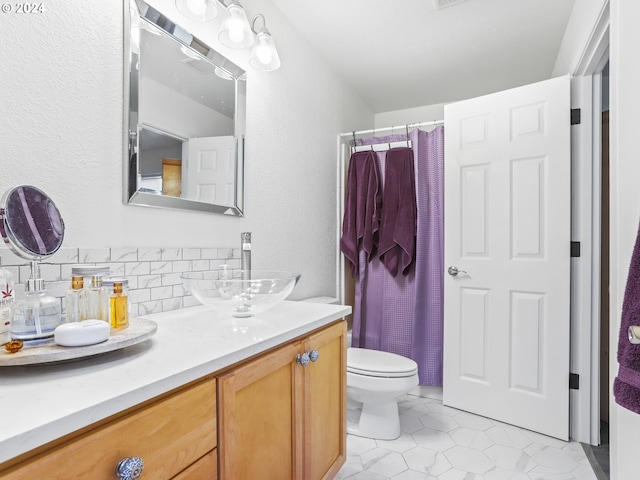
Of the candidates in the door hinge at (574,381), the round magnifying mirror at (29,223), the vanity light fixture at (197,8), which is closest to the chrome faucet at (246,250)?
the round magnifying mirror at (29,223)

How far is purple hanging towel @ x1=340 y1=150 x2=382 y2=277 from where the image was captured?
2.60 meters

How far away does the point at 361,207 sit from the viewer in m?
2.63

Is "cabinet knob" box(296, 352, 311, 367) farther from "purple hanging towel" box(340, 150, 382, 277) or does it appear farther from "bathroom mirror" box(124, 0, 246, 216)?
"purple hanging towel" box(340, 150, 382, 277)

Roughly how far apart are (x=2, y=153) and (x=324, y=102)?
2.02 m

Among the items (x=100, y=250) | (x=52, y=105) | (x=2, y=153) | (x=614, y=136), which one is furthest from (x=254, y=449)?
(x=614, y=136)

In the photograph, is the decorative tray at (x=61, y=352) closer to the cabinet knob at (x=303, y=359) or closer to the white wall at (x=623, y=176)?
the cabinet knob at (x=303, y=359)

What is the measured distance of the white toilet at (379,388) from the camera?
1881 mm

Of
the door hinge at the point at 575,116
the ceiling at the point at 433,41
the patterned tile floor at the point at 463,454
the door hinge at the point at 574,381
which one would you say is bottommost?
the patterned tile floor at the point at 463,454

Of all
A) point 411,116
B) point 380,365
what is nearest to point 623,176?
point 380,365

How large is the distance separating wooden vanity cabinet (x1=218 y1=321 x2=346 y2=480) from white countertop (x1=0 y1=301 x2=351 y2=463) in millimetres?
63

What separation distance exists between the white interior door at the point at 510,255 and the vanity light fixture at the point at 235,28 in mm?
1418

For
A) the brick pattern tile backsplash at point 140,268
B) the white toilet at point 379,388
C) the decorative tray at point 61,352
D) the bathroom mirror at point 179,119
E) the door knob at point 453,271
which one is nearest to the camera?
the decorative tray at point 61,352

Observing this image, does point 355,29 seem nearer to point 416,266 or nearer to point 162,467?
point 416,266

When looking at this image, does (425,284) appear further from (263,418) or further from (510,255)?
(263,418)
